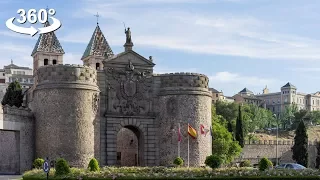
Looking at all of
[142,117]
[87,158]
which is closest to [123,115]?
[142,117]

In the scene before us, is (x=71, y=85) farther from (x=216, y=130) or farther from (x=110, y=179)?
(x=216, y=130)

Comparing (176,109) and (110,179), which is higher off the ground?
(176,109)

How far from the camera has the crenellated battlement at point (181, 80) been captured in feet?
189

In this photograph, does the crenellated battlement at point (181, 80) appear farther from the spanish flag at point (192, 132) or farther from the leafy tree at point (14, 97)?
the leafy tree at point (14, 97)

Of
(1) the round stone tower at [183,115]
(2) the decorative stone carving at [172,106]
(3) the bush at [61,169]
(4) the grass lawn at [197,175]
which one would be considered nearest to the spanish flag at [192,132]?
(1) the round stone tower at [183,115]

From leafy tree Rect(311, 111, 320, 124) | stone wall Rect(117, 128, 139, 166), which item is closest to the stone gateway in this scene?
stone wall Rect(117, 128, 139, 166)

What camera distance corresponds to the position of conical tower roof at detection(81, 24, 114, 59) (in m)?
71.1

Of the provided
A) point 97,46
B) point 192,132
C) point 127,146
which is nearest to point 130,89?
point 192,132

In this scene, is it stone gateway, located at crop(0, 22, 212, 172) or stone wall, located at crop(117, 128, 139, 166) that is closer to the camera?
stone gateway, located at crop(0, 22, 212, 172)

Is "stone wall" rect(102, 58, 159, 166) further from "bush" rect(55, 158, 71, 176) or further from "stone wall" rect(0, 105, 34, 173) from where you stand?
"bush" rect(55, 158, 71, 176)

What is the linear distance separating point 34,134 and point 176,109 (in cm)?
1326

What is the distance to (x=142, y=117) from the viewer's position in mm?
56906

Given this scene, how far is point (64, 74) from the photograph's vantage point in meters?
52.4

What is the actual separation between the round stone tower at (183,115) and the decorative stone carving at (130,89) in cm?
170
